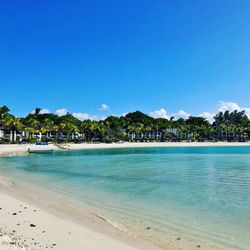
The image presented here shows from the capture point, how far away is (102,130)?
13488 centimetres

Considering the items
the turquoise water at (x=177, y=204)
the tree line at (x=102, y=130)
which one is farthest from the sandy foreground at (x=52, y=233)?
the tree line at (x=102, y=130)

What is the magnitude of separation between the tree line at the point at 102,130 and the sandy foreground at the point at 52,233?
9158 centimetres

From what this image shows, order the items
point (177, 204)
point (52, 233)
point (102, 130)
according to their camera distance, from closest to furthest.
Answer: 1. point (52, 233)
2. point (177, 204)
3. point (102, 130)

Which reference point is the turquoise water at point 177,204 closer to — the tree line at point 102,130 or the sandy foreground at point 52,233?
the sandy foreground at point 52,233

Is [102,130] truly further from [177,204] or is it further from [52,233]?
[52,233]

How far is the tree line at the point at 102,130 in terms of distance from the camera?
365 feet

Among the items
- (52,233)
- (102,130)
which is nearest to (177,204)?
(52,233)

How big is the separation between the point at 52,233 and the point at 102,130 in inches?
4890

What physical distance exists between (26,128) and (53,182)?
311ft

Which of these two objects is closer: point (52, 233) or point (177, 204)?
point (52, 233)

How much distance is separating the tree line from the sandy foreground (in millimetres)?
91577

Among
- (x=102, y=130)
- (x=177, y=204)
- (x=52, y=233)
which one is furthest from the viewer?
(x=102, y=130)

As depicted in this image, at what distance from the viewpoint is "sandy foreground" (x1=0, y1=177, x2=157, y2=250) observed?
31.2 feet

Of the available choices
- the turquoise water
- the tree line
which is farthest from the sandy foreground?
the tree line
